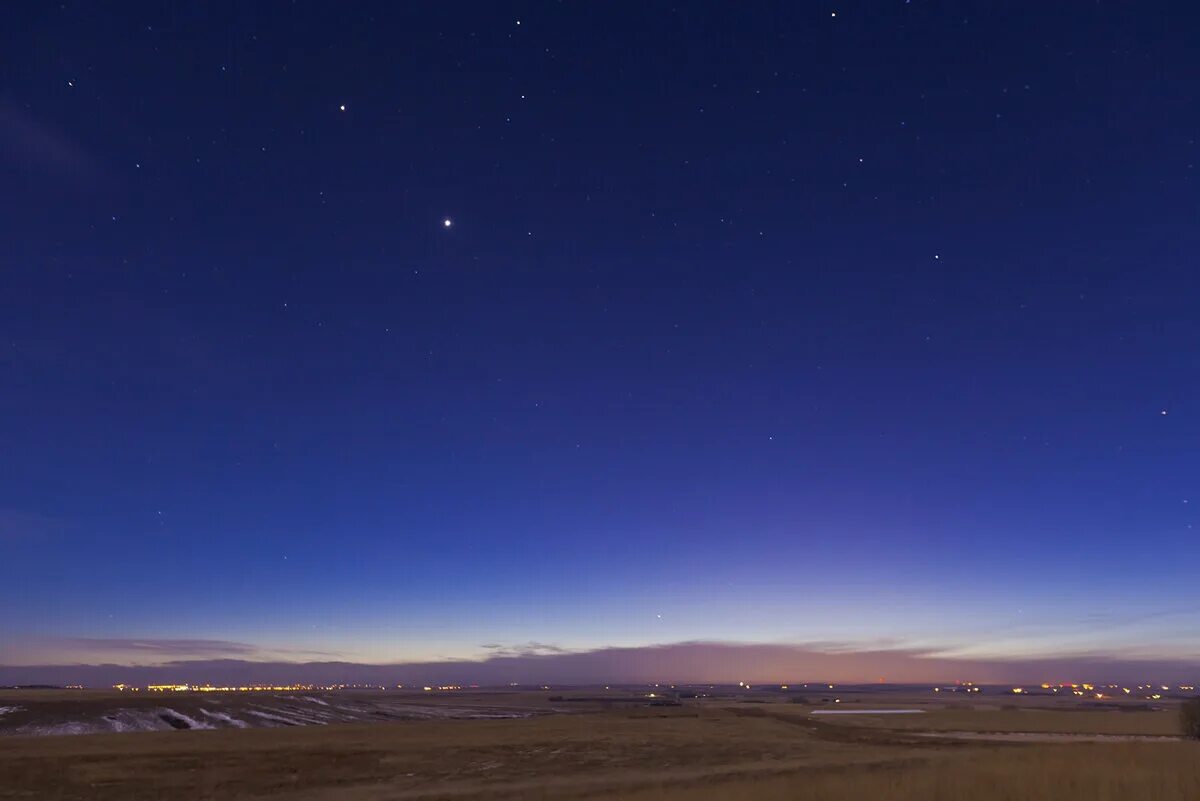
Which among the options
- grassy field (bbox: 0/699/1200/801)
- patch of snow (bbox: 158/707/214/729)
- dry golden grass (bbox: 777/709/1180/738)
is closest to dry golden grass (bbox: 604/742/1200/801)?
grassy field (bbox: 0/699/1200/801)

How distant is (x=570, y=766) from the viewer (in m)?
33.4

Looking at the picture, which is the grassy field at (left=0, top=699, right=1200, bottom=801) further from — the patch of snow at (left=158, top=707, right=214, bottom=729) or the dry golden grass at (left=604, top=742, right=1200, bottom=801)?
the patch of snow at (left=158, top=707, right=214, bottom=729)

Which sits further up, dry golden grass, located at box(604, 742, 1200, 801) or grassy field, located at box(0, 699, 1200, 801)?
dry golden grass, located at box(604, 742, 1200, 801)

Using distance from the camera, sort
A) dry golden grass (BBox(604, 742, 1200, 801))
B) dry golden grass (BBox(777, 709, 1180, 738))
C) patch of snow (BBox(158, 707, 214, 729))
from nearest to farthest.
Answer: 1. dry golden grass (BBox(604, 742, 1200, 801))
2. patch of snow (BBox(158, 707, 214, 729))
3. dry golden grass (BBox(777, 709, 1180, 738))

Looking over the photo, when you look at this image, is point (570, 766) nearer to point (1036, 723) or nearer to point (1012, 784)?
point (1012, 784)

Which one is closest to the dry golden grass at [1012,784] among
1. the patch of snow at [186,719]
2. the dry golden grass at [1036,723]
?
the dry golden grass at [1036,723]

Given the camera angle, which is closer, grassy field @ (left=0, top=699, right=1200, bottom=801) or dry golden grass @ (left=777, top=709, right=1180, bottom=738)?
grassy field @ (left=0, top=699, right=1200, bottom=801)

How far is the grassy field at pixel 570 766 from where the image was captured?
19875 millimetres

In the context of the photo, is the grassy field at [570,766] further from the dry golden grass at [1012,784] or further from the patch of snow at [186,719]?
the patch of snow at [186,719]

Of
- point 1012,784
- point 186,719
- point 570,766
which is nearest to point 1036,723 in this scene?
point 570,766

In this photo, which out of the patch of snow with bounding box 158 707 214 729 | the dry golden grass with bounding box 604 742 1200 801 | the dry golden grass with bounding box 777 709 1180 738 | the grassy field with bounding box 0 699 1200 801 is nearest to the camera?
the dry golden grass with bounding box 604 742 1200 801

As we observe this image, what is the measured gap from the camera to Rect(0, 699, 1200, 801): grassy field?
19.9 metres

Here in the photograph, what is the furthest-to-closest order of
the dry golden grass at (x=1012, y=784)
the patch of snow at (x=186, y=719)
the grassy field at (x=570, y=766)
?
the patch of snow at (x=186, y=719)
the grassy field at (x=570, y=766)
the dry golden grass at (x=1012, y=784)

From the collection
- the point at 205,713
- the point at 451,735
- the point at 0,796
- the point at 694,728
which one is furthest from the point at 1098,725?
the point at 0,796
